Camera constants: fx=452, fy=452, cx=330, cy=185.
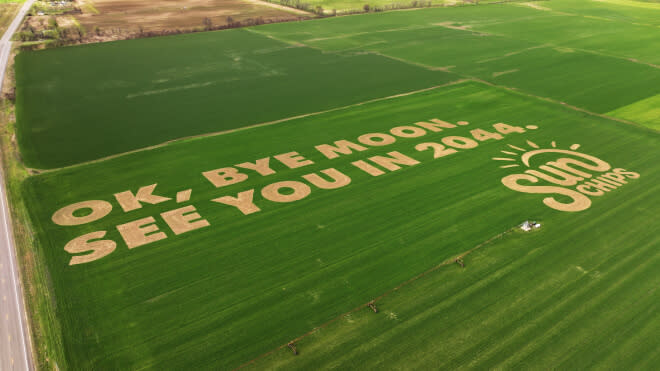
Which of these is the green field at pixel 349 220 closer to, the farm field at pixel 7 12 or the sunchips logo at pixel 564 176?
→ the sunchips logo at pixel 564 176

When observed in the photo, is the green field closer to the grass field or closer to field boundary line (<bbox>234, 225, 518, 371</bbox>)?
field boundary line (<bbox>234, 225, 518, 371</bbox>)

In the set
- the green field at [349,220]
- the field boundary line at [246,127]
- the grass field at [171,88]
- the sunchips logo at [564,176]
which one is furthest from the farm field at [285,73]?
the sunchips logo at [564,176]

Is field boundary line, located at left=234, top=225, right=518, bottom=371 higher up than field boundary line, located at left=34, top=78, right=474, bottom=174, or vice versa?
field boundary line, located at left=34, top=78, right=474, bottom=174

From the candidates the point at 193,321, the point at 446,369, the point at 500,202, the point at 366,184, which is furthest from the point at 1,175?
the point at 500,202

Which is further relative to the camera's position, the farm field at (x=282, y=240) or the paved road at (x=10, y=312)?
the farm field at (x=282, y=240)

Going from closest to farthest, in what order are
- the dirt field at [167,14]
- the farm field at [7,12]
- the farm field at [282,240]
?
the farm field at [282,240]
the dirt field at [167,14]
the farm field at [7,12]

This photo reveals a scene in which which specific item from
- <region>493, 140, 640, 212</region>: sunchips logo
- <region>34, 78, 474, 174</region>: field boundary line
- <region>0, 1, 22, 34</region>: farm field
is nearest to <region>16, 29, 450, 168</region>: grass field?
<region>34, 78, 474, 174</region>: field boundary line
